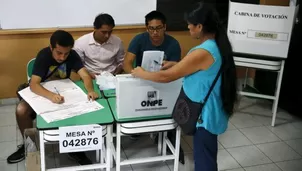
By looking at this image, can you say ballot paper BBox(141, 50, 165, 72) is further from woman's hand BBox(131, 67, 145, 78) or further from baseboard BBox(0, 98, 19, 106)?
baseboard BBox(0, 98, 19, 106)

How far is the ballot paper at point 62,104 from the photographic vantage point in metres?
2.23

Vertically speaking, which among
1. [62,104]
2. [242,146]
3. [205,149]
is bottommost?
[242,146]

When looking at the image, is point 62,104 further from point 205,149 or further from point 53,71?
point 205,149

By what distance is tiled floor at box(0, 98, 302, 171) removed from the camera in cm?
290

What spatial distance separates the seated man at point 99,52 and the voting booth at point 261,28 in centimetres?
111

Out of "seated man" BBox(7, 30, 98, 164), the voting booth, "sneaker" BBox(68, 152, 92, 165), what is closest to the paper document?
"seated man" BBox(7, 30, 98, 164)

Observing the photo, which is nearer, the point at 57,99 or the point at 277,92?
the point at 57,99

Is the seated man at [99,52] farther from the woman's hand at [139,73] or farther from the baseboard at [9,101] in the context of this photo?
the baseboard at [9,101]

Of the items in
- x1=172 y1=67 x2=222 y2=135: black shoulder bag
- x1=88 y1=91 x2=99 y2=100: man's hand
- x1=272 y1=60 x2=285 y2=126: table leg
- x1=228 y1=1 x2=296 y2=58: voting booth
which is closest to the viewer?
x1=172 y1=67 x2=222 y2=135: black shoulder bag

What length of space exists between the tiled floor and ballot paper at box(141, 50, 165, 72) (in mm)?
908

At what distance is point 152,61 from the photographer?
2309 millimetres

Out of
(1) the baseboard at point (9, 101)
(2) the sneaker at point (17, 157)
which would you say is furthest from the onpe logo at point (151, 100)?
(1) the baseboard at point (9, 101)

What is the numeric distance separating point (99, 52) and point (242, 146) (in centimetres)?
149

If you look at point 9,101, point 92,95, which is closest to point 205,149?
point 92,95
